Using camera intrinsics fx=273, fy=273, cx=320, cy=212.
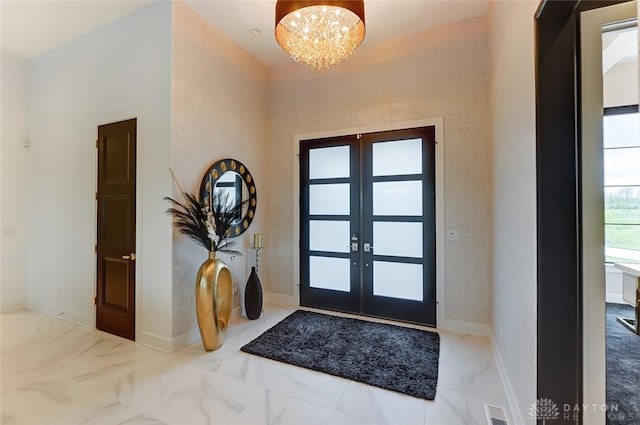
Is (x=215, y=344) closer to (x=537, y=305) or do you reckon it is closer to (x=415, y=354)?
(x=415, y=354)

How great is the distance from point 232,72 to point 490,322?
14.4 ft

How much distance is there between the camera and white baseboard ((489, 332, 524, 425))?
1768 mm

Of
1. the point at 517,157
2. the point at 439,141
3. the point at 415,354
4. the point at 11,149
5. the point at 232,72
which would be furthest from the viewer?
the point at 11,149

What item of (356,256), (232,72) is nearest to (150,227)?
(232,72)

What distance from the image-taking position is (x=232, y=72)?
12.0ft

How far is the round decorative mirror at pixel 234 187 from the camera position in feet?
10.6

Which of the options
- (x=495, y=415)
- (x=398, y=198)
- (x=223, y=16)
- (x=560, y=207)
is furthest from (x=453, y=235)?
(x=223, y=16)

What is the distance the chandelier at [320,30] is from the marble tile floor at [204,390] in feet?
9.07

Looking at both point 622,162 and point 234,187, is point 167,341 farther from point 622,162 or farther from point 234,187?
point 622,162

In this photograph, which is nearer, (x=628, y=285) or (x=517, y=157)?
(x=517, y=157)

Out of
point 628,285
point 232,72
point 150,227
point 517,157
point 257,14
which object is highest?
point 257,14

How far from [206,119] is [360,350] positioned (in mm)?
3092

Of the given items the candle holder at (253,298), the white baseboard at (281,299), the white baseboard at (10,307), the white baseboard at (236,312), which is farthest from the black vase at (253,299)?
the white baseboard at (10,307)

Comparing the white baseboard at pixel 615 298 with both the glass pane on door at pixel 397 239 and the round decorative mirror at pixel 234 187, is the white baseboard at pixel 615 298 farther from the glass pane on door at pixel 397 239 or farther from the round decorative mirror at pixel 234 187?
the round decorative mirror at pixel 234 187
